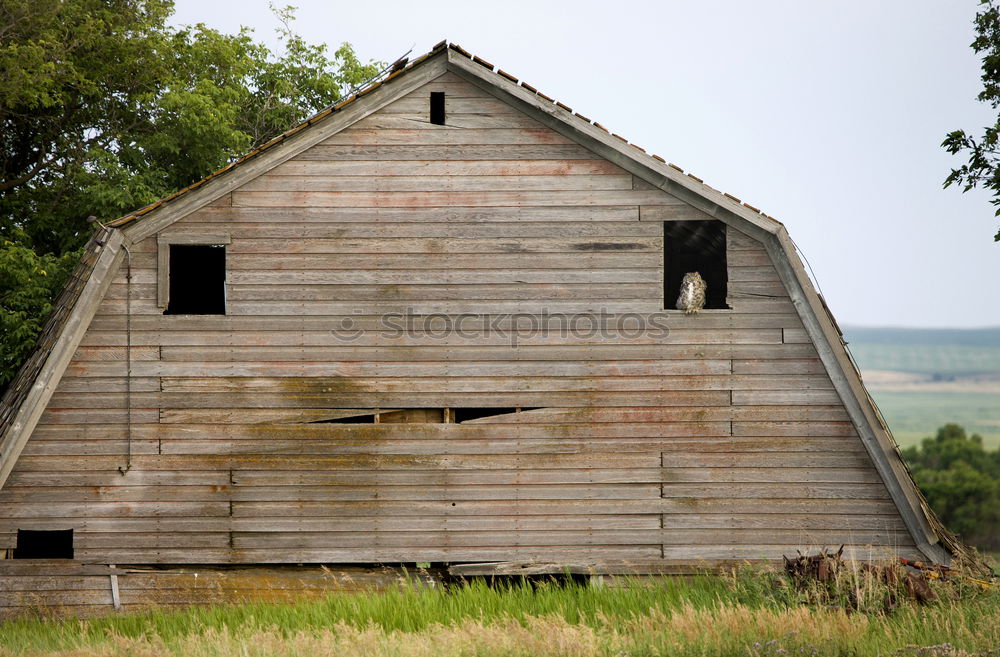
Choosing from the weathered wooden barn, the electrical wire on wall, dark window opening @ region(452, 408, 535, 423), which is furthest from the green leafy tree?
the electrical wire on wall

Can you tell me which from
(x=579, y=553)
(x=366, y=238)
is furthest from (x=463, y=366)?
(x=579, y=553)

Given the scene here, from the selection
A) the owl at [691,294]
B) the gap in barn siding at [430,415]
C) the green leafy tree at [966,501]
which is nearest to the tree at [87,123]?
the gap in barn siding at [430,415]

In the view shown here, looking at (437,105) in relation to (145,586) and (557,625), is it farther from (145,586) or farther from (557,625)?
(145,586)

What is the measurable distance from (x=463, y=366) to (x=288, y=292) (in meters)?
2.50

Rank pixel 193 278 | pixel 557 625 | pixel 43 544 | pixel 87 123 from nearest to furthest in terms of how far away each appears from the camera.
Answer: pixel 557 625, pixel 43 544, pixel 193 278, pixel 87 123

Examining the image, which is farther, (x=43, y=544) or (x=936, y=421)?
(x=936, y=421)

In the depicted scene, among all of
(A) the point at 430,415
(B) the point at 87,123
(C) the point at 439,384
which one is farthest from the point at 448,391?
(B) the point at 87,123

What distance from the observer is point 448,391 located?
40.2 ft

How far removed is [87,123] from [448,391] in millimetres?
15153

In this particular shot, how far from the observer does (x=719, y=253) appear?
49.9 ft

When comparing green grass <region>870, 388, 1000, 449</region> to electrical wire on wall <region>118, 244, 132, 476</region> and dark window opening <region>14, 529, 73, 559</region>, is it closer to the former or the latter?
dark window opening <region>14, 529, 73, 559</region>

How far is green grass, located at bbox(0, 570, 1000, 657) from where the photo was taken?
9539 mm

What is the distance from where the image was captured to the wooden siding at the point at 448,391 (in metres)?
12.2

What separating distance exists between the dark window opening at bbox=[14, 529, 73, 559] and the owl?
373 inches
